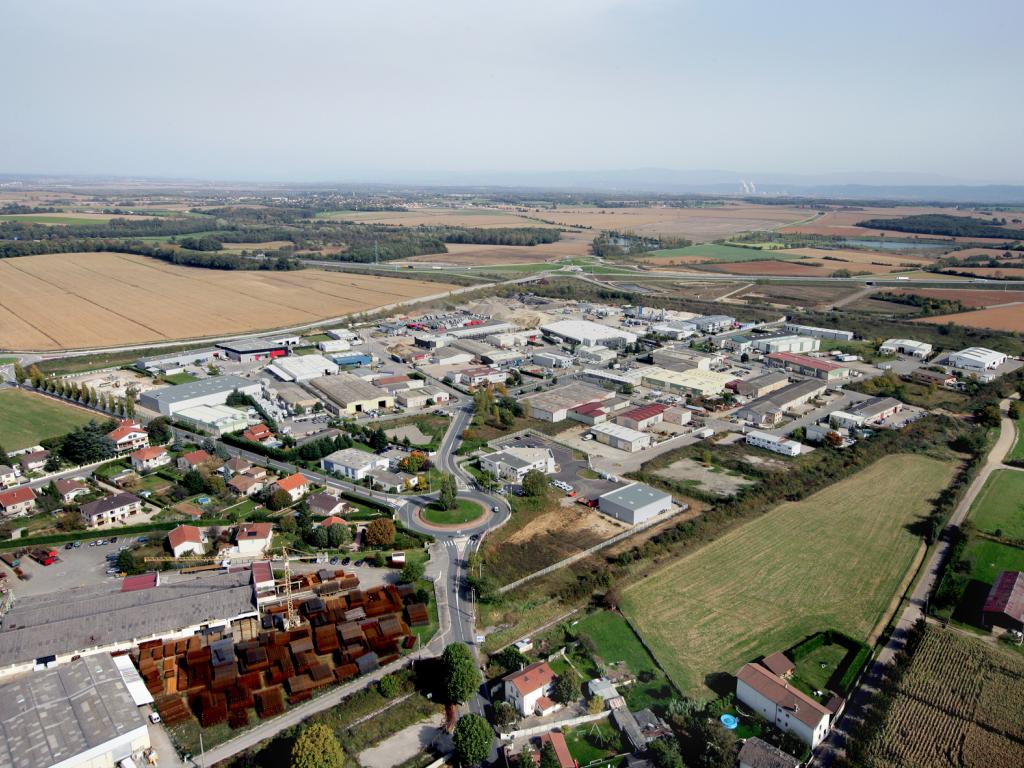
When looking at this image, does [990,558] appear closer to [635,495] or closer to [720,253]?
[635,495]

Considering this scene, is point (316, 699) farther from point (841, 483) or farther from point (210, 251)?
point (210, 251)

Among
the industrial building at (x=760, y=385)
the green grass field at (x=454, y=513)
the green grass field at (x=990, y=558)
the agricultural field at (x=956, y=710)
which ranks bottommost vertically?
the green grass field at (x=454, y=513)

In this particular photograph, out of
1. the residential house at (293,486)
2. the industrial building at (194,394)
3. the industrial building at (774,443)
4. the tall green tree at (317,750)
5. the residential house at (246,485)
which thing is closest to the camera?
the tall green tree at (317,750)

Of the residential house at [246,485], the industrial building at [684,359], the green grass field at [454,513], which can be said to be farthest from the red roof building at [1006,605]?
the residential house at [246,485]

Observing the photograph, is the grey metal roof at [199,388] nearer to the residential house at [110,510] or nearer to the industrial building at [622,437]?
the residential house at [110,510]

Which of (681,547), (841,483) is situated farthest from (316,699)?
(841,483)
